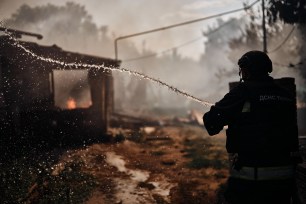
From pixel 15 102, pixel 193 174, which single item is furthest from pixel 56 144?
pixel 193 174

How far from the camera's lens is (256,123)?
303 centimetres

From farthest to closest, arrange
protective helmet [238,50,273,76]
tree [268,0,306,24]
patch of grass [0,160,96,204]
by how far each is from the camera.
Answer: tree [268,0,306,24] → patch of grass [0,160,96,204] → protective helmet [238,50,273,76]

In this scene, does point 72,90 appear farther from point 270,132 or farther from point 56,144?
point 270,132

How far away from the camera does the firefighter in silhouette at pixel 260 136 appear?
303 cm

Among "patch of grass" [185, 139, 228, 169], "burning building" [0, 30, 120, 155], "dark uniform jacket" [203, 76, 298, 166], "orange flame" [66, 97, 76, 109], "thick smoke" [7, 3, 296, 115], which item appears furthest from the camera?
"thick smoke" [7, 3, 296, 115]

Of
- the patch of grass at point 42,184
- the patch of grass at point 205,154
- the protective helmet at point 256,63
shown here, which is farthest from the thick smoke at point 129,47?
the protective helmet at point 256,63

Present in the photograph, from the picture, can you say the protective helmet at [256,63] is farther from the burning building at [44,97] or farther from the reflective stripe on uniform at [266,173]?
the burning building at [44,97]

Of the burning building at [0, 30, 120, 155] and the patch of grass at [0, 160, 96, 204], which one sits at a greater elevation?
the burning building at [0, 30, 120, 155]

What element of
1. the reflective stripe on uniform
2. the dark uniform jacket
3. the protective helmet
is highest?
the protective helmet

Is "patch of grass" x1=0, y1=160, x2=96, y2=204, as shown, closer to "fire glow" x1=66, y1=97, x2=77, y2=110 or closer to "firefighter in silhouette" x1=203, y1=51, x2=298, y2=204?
"firefighter in silhouette" x1=203, y1=51, x2=298, y2=204

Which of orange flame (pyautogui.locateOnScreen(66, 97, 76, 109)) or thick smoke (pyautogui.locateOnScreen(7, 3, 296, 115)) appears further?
thick smoke (pyautogui.locateOnScreen(7, 3, 296, 115))

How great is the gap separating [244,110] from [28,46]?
37.9 ft

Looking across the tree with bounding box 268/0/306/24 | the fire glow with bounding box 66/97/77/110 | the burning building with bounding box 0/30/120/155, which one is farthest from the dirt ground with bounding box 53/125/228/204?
the tree with bounding box 268/0/306/24

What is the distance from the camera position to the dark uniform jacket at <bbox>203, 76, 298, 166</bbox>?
9.95ft
